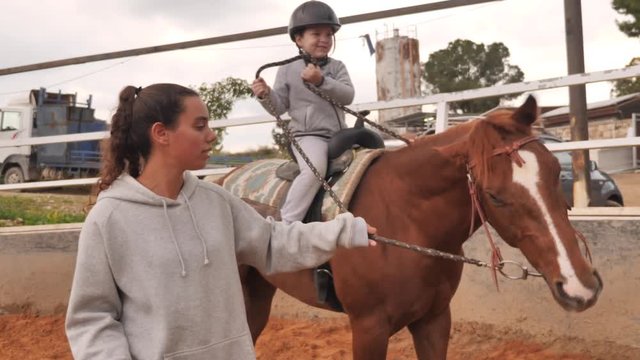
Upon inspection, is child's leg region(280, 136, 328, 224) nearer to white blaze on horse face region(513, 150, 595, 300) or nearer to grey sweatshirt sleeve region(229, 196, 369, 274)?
white blaze on horse face region(513, 150, 595, 300)

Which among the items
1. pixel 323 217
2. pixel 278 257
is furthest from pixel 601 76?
pixel 278 257

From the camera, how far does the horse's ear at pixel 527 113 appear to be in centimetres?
284

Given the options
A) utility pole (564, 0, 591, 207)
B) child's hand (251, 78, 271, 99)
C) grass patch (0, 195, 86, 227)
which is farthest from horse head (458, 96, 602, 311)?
grass patch (0, 195, 86, 227)

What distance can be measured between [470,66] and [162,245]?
37142mm

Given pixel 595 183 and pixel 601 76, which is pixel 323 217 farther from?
pixel 595 183

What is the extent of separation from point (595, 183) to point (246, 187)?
274 inches

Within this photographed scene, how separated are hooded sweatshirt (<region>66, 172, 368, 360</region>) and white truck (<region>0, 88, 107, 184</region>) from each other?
657 inches

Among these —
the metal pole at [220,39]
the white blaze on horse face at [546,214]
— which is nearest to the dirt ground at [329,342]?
the white blaze on horse face at [546,214]

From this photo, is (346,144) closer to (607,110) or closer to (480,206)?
(480,206)

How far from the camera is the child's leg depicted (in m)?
3.69

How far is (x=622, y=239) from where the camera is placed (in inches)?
182

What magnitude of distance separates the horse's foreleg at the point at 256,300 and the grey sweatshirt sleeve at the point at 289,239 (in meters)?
2.34

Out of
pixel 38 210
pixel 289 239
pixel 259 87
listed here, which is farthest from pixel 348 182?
pixel 38 210

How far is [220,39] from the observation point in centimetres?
681
